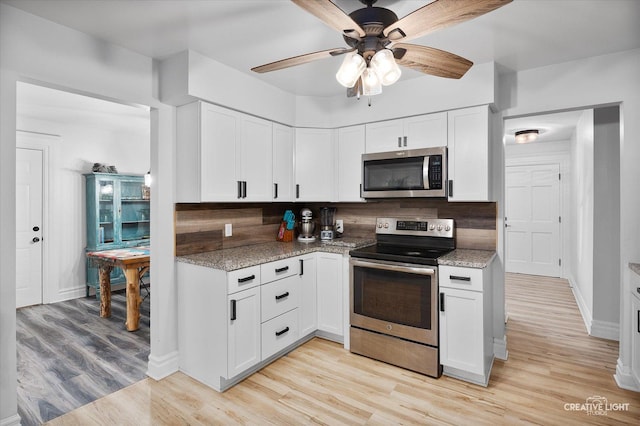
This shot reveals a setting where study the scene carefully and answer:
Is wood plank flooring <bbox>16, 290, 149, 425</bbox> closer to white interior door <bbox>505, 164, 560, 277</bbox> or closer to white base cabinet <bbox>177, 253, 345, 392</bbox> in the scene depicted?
white base cabinet <bbox>177, 253, 345, 392</bbox>

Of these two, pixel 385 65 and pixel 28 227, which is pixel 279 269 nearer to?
pixel 385 65

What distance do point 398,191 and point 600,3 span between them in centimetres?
174

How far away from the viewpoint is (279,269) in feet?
9.02

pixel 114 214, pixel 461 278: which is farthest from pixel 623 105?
pixel 114 214

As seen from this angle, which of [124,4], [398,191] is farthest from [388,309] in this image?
[124,4]

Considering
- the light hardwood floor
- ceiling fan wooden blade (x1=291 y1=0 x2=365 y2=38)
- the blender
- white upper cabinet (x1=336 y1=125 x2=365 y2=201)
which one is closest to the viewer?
ceiling fan wooden blade (x1=291 y1=0 x2=365 y2=38)

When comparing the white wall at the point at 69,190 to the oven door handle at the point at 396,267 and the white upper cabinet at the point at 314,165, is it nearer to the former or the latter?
the white upper cabinet at the point at 314,165

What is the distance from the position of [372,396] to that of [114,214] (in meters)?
4.48

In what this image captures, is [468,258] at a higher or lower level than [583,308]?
→ higher

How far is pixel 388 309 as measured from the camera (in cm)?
271

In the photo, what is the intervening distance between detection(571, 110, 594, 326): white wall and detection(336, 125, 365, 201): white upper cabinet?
7.87 feet

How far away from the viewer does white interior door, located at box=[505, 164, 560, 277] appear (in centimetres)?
577

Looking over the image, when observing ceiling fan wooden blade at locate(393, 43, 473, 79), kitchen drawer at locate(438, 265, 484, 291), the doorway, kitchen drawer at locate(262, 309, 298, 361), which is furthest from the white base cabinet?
the doorway

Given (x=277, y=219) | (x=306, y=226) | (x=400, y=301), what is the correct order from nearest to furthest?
(x=400, y=301) < (x=306, y=226) < (x=277, y=219)
